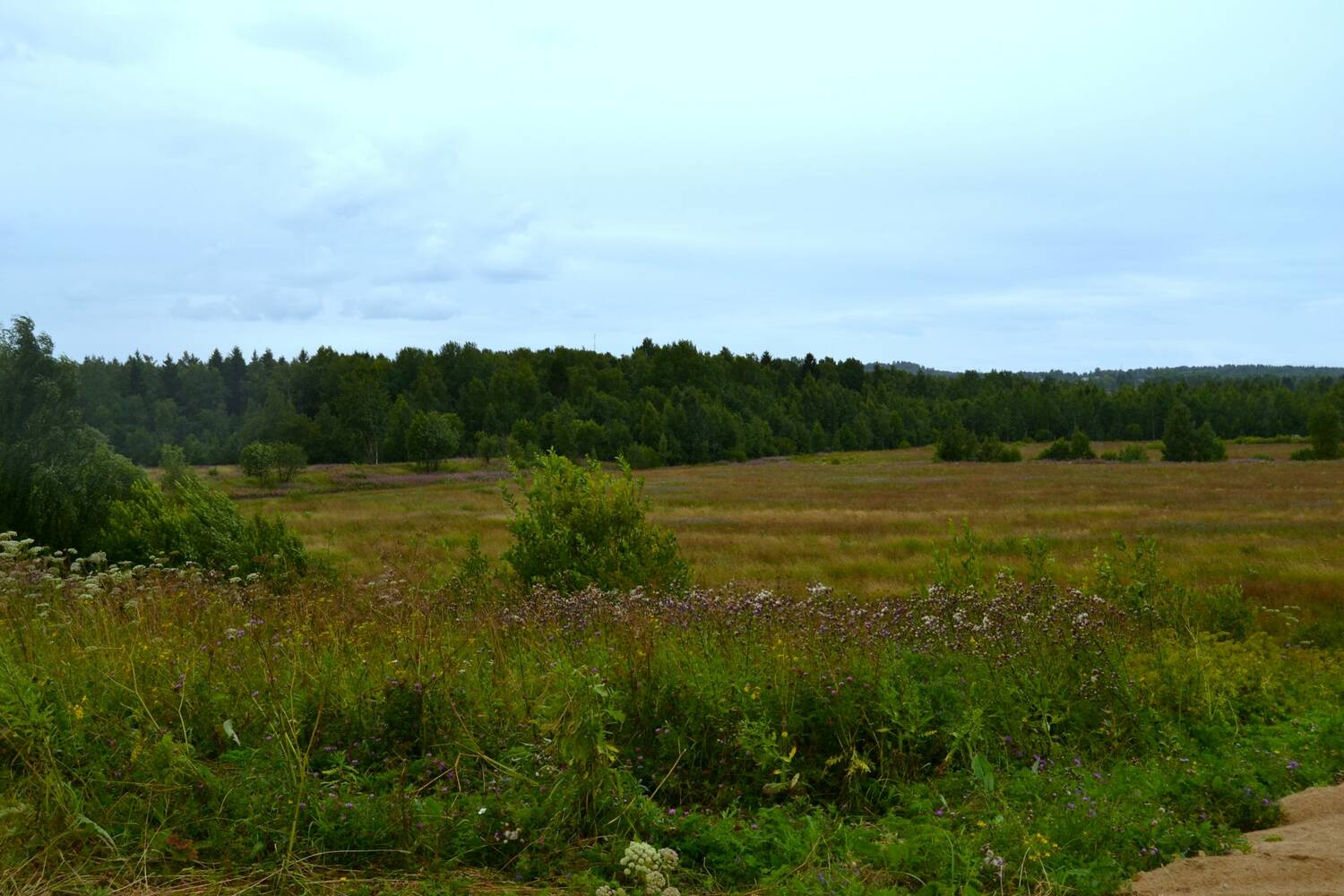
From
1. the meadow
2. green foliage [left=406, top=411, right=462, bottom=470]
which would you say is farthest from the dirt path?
green foliage [left=406, top=411, right=462, bottom=470]

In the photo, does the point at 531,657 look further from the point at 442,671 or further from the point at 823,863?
the point at 823,863

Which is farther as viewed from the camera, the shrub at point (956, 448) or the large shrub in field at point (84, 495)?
the shrub at point (956, 448)

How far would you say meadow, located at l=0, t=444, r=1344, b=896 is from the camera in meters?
3.73

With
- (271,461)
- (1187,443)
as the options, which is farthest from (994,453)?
(271,461)

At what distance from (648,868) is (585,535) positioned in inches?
317

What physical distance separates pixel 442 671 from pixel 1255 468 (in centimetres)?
6219

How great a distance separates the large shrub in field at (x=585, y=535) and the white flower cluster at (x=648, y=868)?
23.7 feet

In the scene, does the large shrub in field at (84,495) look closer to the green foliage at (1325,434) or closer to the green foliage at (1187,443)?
the green foliage at (1325,434)

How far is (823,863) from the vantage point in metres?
3.75

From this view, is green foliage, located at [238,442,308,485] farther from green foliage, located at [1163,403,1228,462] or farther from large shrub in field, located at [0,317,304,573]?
green foliage, located at [1163,403,1228,462]

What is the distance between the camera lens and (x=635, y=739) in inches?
193

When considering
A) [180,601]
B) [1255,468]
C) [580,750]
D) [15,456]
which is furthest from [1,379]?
[1255,468]

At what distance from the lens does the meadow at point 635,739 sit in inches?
147

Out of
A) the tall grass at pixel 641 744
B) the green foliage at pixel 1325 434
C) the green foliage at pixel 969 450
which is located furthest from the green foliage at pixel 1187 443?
the tall grass at pixel 641 744
